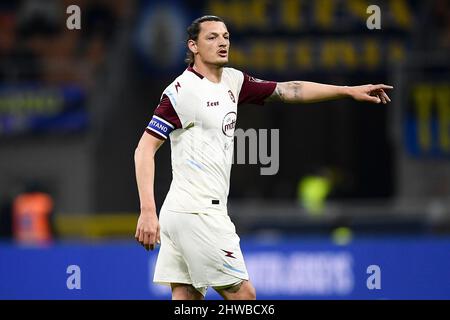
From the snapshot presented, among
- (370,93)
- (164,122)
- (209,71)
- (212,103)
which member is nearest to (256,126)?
(370,93)

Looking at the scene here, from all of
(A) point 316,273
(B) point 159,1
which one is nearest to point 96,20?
(B) point 159,1

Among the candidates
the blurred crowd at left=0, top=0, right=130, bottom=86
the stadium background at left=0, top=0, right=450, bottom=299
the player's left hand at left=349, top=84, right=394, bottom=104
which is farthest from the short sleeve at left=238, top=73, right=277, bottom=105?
the blurred crowd at left=0, top=0, right=130, bottom=86

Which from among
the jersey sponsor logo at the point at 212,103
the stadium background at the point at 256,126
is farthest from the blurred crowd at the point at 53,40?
the jersey sponsor logo at the point at 212,103

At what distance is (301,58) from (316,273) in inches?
269

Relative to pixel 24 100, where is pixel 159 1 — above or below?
above

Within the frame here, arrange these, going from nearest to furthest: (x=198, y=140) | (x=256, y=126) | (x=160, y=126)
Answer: (x=160, y=126) < (x=198, y=140) < (x=256, y=126)

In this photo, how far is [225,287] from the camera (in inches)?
237

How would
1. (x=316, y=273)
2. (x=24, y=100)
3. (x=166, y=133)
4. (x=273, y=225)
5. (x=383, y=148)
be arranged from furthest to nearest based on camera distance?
(x=383, y=148), (x=24, y=100), (x=273, y=225), (x=316, y=273), (x=166, y=133)

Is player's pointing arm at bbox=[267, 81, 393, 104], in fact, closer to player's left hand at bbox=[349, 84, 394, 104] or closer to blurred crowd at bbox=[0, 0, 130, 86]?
player's left hand at bbox=[349, 84, 394, 104]

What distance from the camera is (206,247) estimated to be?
595 centimetres

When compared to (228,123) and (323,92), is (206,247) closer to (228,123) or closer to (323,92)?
(228,123)

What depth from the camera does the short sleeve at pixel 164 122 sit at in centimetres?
586

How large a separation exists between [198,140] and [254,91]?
21.4 inches
